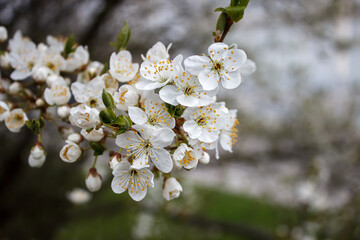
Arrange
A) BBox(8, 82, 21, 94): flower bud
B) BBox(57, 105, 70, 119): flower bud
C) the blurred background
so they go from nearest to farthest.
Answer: BBox(57, 105, 70, 119): flower bud
BBox(8, 82, 21, 94): flower bud
the blurred background

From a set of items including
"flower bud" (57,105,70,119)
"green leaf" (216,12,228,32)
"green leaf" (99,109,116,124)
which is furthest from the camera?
"flower bud" (57,105,70,119)

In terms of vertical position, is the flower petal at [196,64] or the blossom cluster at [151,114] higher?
the flower petal at [196,64]

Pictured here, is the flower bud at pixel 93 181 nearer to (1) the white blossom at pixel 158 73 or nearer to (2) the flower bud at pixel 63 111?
(2) the flower bud at pixel 63 111

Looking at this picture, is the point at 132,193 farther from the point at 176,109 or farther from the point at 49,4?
the point at 49,4

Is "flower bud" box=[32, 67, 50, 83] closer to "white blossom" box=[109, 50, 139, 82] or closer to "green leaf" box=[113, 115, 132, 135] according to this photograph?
"white blossom" box=[109, 50, 139, 82]

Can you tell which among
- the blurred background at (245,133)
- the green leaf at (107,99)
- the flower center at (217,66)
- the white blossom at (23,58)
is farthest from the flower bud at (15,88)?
the blurred background at (245,133)

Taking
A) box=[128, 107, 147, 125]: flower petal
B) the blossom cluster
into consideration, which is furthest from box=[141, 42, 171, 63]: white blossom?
box=[128, 107, 147, 125]: flower petal

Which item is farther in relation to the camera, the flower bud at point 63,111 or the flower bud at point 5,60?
the flower bud at point 5,60
